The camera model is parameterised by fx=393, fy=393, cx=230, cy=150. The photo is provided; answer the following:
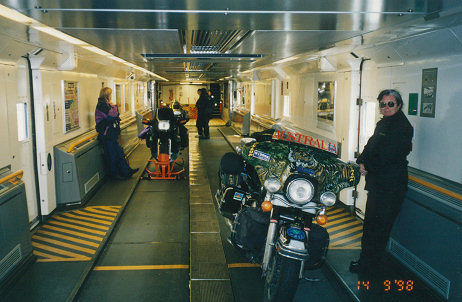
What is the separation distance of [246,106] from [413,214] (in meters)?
14.0

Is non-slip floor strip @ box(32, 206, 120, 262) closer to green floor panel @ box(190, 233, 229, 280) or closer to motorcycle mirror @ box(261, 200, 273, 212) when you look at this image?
green floor panel @ box(190, 233, 229, 280)

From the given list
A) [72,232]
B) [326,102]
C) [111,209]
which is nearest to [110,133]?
[111,209]

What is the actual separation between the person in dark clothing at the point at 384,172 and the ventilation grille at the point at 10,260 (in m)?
3.67

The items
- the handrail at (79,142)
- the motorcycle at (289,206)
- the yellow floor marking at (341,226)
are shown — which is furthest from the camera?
the handrail at (79,142)

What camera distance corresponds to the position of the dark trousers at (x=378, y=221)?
13.3 ft

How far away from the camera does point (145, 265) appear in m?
4.52

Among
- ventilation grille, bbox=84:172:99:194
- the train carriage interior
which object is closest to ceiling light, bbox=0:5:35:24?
the train carriage interior

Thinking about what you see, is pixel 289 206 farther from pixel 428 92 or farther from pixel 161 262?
pixel 428 92

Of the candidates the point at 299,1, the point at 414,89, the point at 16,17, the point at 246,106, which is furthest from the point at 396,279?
the point at 246,106

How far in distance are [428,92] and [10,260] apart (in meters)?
4.67

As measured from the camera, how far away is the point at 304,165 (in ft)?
12.0

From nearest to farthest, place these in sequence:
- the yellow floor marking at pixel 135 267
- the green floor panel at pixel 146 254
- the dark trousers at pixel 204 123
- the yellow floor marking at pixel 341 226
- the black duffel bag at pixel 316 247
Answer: the black duffel bag at pixel 316 247
the yellow floor marking at pixel 135 267
the green floor panel at pixel 146 254
the yellow floor marking at pixel 341 226
the dark trousers at pixel 204 123

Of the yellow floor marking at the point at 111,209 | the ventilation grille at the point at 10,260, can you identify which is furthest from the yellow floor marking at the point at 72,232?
the ventilation grille at the point at 10,260

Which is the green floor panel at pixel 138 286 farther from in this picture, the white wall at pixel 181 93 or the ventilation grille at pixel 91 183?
the white wall at pixel 181 93
